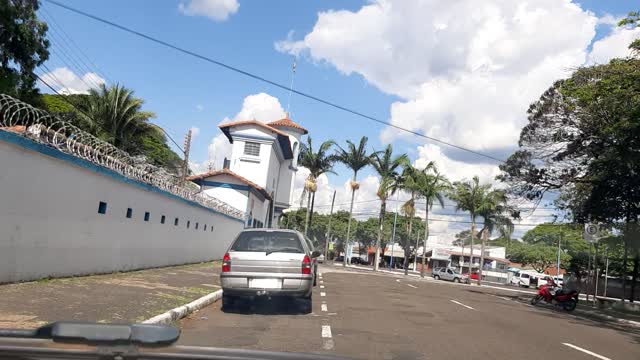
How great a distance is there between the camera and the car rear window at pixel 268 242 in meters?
10.2

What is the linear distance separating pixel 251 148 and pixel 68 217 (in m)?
29.8

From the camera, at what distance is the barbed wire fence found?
28.6 ft

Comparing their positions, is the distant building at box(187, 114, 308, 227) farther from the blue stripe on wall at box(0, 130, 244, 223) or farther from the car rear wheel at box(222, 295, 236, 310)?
the car rear wheel at box(222, 295, 236, 310)

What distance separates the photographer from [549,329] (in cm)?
1168

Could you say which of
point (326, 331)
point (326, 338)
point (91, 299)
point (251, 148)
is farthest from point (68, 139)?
point (251, 148)

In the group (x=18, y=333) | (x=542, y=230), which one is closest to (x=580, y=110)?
(x=18, y=333)

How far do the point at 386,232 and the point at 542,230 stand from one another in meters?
27.5

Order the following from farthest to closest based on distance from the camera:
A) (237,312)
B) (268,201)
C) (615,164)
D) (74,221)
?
(268,201), (615,164), (74,221), (237,312)

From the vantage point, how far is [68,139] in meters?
10.5

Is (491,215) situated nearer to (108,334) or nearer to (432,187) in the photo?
(432,187)

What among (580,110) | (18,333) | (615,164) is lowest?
(18,333)

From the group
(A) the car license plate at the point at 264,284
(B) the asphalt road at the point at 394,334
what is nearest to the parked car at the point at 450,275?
(B) the asphalt road at the point at 394,334

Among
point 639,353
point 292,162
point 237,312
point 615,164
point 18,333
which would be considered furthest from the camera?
point 292,162

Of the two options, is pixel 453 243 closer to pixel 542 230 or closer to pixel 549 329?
pixel 542 230
